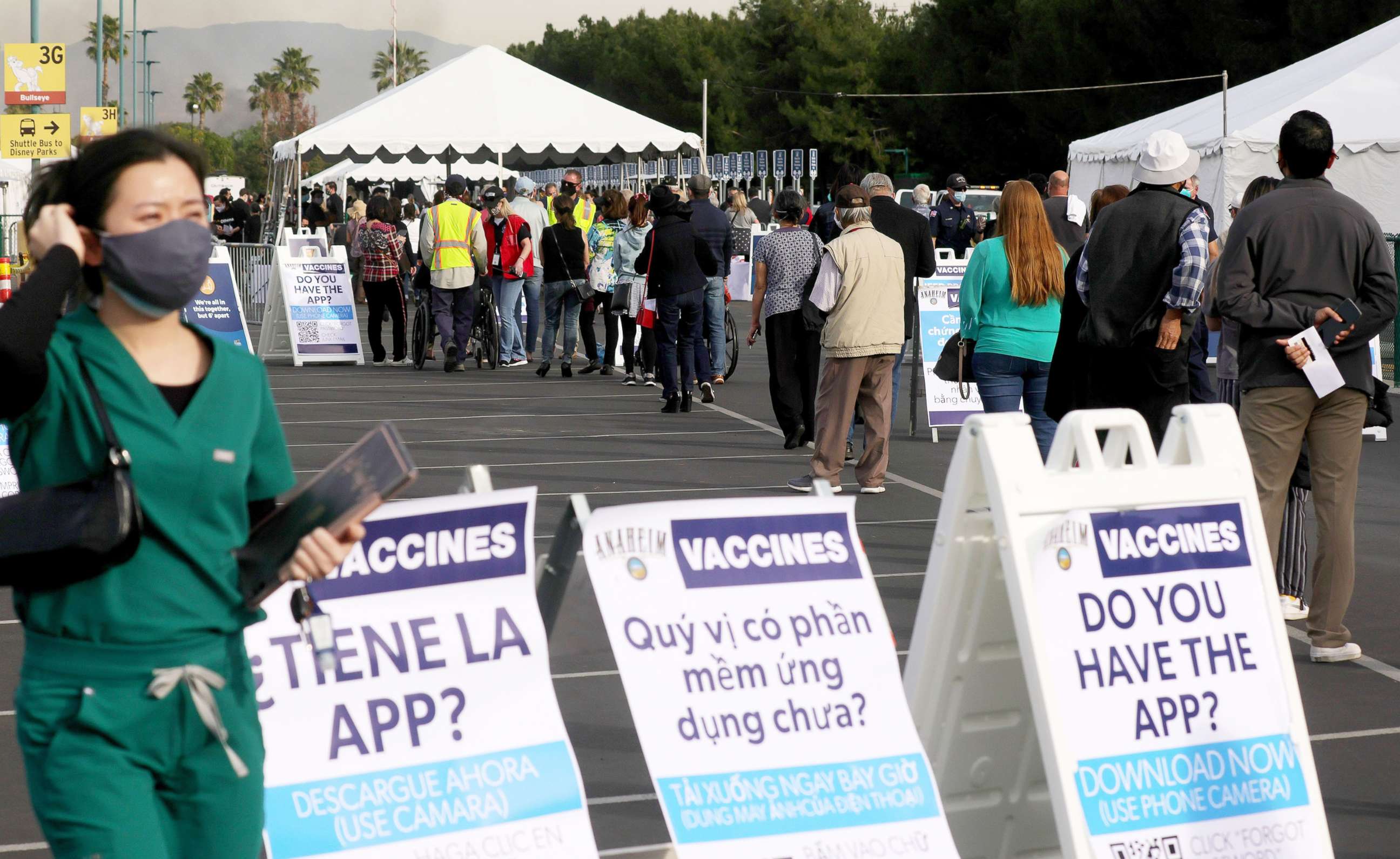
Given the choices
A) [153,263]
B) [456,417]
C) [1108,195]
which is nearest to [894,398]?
[456,417]

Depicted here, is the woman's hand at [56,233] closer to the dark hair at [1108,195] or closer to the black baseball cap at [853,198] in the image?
the dark hair at [1108,195]

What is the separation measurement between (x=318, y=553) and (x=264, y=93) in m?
155

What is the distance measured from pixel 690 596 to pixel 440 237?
47.5 ft

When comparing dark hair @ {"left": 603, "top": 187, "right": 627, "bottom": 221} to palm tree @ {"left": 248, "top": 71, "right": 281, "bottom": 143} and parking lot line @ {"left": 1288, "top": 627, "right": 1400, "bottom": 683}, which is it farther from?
palm tree @ {"left": 248, "top": 71, "right": 281, "bottom": 143}

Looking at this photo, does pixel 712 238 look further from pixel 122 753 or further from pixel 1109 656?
pixel 122 753

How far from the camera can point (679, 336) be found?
14.4m

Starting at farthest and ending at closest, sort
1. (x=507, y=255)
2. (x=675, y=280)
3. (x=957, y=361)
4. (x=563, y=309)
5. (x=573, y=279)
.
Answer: (x=563, y=309) → (x=507, y=255) → (x=573, y=279) → (x=675, y=280) → (x=957, y=361)

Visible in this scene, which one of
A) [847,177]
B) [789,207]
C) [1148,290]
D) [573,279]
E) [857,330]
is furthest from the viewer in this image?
[573,279]

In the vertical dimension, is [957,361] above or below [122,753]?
above

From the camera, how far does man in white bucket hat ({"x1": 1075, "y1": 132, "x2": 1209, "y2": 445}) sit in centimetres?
652

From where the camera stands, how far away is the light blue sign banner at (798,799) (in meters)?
3.61

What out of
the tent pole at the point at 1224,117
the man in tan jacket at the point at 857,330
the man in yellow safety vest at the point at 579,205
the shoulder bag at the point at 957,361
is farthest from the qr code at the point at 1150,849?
the tent pole at the point at 1224,117

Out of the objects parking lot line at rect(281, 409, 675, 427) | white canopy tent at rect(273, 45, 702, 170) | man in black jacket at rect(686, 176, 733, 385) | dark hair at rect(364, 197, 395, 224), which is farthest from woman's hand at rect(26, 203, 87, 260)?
white canopy tent at rect(273, 45, 702, 170)

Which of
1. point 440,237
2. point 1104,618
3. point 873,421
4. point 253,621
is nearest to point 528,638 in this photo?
point 253,621
